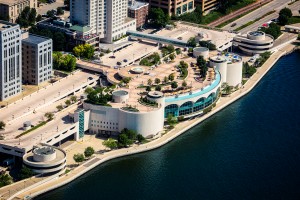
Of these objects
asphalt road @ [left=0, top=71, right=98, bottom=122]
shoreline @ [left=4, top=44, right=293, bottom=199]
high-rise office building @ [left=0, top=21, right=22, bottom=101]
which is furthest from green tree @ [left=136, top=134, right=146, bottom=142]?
high-rise office building @ [left=0, top=21, right=22, bottom=101]

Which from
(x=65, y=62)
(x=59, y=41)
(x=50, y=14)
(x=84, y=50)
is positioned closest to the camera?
(x=65, y=62)

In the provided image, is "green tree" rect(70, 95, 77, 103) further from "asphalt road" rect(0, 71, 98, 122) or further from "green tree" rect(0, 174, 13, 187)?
"green tree" rect(0, 174, 13, 187)

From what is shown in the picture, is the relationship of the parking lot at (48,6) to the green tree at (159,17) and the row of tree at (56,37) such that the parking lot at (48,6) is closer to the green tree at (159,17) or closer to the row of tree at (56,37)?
the row of tree at (56,37)

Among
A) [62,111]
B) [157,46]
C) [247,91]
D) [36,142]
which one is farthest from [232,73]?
[36,142]

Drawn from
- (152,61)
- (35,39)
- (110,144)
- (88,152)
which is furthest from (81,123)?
(152,61)

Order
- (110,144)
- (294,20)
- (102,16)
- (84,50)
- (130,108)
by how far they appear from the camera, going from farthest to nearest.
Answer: (294,20)
(102,16)
(84,50)
(130,108)
(110,144)

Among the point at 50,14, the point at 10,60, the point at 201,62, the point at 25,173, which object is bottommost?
the point at 25,173

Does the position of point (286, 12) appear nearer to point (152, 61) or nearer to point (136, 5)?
point (136, 5)
